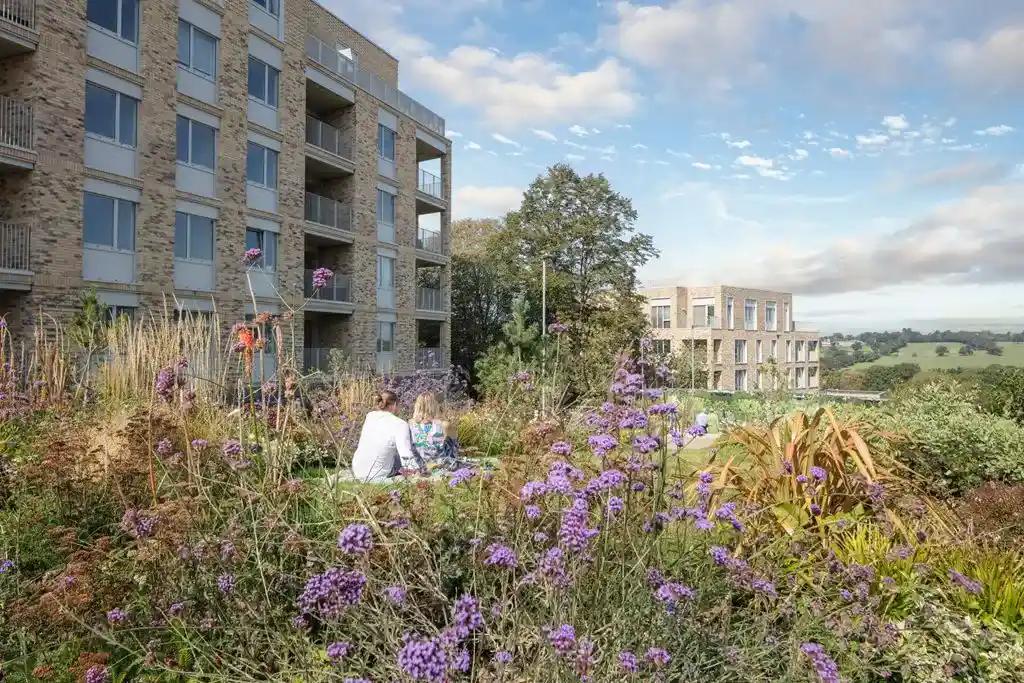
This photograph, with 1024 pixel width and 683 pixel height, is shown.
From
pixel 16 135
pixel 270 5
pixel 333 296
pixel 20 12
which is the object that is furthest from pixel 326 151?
pixel 16 135

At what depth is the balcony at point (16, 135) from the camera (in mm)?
13508

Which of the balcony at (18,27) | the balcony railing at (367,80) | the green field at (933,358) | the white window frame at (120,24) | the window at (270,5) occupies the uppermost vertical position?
the window at (270,5)

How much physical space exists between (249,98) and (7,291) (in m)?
8.98

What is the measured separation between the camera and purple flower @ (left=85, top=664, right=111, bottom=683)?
235 centimetres

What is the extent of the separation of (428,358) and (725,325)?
3630 centimetres

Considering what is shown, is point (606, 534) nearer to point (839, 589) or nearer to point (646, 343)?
point (839, 589)

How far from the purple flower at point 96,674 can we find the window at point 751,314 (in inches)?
2441

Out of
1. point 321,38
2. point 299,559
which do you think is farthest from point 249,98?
point 299,559

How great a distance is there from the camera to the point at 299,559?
3.01m

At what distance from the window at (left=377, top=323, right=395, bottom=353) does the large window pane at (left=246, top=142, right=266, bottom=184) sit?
7.16m

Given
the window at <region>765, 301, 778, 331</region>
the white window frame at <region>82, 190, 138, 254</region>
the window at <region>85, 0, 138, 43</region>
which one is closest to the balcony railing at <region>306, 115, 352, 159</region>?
the window at <region>85, 0, 138, 43</region>

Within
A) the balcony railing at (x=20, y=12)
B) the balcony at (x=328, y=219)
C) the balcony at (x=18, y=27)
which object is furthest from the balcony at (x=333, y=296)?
the balcony railing at (x=20, y=12)

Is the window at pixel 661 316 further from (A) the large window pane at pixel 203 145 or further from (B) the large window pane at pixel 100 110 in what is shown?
(B) the large window pane at pixel 100 110

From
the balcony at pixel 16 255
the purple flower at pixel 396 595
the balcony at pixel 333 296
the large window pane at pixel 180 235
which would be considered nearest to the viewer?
the purple flower at pixel 396 595
